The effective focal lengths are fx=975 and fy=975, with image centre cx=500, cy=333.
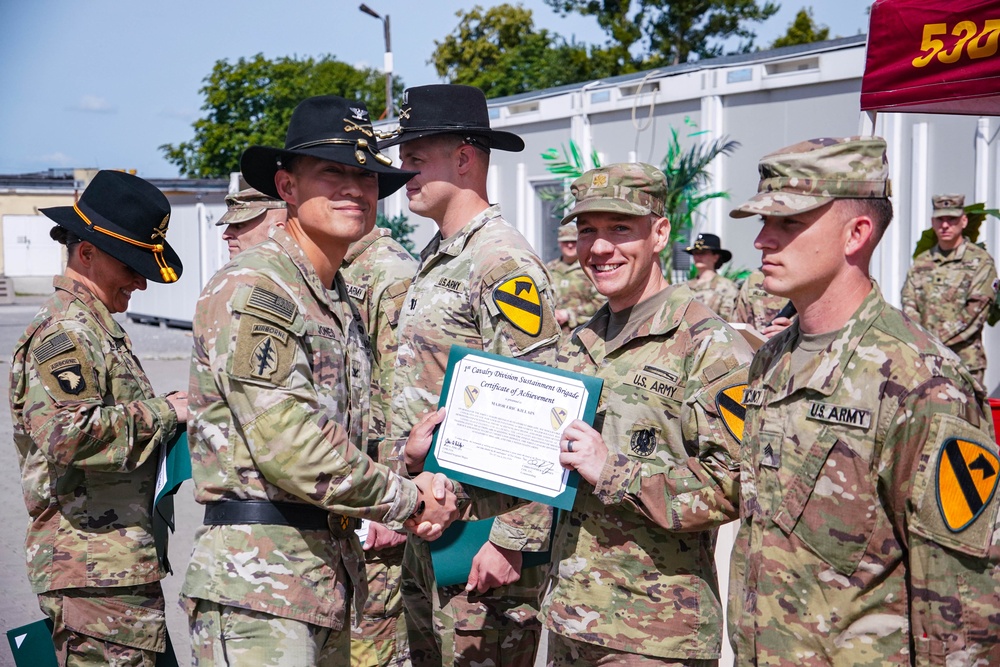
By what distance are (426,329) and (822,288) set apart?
174cm

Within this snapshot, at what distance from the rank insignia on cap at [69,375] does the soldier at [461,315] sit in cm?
119

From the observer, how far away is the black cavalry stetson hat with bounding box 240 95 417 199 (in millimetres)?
3154

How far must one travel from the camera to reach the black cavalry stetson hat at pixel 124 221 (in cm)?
391

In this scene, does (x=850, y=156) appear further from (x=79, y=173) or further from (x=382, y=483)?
(x=79, y=173)

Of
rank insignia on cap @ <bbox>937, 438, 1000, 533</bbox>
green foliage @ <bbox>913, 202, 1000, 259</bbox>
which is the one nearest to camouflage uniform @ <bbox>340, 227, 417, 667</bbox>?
rank insignia on cap @ <bbox>937, 438, 1000, 533</bbox>

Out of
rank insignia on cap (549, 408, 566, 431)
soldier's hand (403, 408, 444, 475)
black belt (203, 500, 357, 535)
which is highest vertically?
rank insignia on cap (549, 408, 566, 431)

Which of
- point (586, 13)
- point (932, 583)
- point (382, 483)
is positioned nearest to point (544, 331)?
point (382, 483)

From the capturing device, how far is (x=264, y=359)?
282 cm

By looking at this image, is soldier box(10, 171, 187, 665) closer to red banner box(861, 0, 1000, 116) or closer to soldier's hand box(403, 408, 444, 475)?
soldier's hand box(403, 408, 444, 475)

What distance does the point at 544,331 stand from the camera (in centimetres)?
358

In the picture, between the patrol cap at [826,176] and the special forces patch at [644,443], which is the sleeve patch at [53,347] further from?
the patrol cap at [826,176]

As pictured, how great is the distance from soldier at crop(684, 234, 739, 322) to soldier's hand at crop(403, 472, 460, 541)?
8325 mm

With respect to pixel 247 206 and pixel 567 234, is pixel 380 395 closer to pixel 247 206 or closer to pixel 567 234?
pixel 247 206

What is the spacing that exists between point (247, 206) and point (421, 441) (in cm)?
272
